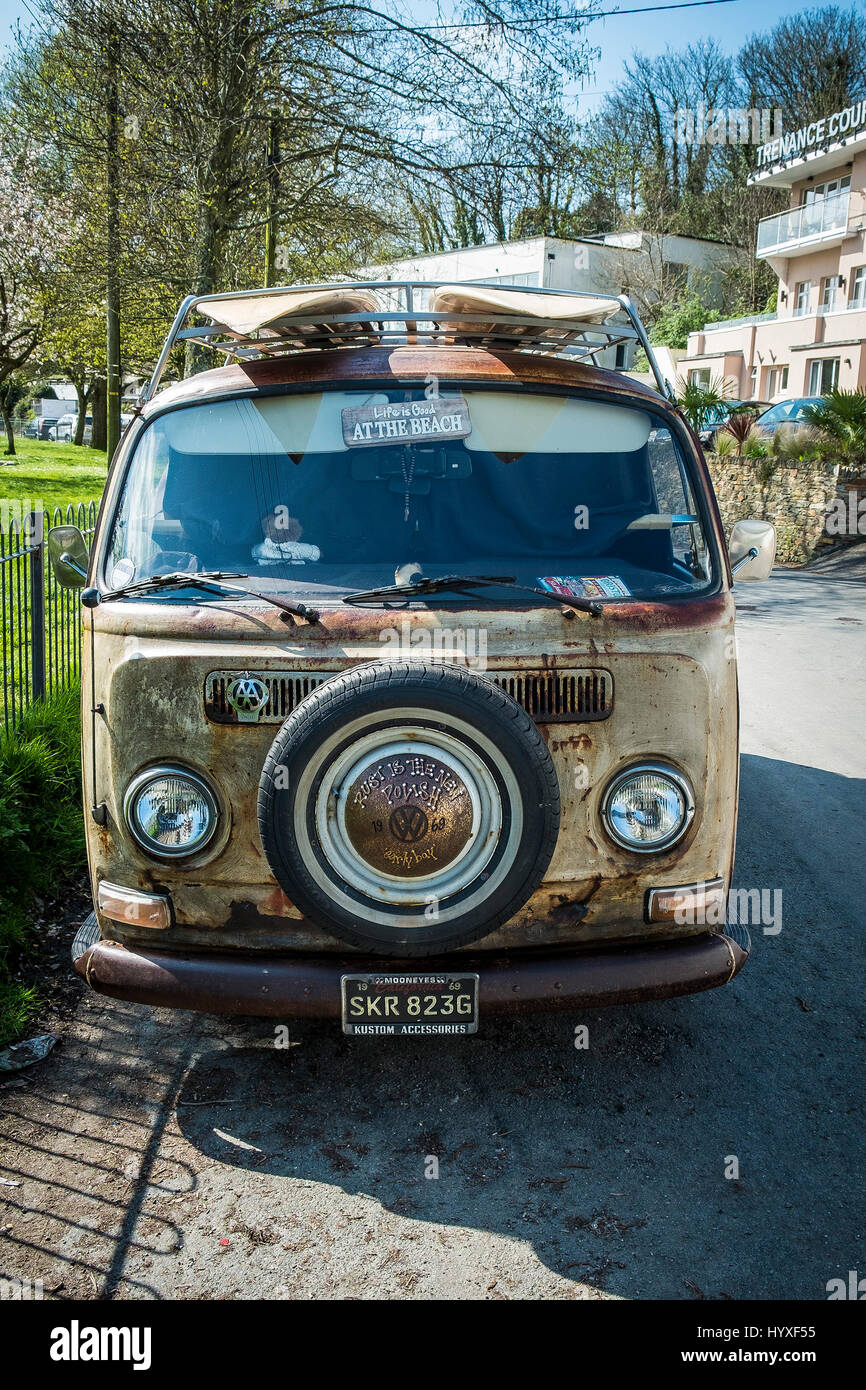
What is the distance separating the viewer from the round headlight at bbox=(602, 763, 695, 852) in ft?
10.7

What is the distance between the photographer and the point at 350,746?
297cm

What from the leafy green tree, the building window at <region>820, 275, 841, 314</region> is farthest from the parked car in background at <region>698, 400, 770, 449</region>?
the leafy green tree

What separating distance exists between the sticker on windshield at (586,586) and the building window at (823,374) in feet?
116

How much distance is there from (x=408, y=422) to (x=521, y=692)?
3.88ft

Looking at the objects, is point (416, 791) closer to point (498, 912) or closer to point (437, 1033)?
point (498, 912)

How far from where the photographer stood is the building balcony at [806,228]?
117 ft

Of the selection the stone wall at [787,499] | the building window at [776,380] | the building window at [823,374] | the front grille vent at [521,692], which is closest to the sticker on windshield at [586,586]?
the front grille vent at [521,692]

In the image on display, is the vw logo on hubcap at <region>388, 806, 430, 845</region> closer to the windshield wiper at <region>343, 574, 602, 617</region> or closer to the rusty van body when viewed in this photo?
the rusty van body

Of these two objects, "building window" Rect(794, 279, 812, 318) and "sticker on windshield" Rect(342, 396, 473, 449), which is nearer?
"sticker on windshield" Rect(342, 396, 473, 449)

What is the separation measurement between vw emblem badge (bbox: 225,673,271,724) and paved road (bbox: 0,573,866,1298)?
133 centimetres

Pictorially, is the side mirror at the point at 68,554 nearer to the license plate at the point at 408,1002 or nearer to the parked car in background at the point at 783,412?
the license plate at the point at 408,1002

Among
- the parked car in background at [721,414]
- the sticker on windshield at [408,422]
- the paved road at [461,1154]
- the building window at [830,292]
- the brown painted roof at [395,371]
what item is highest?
the building window at [830,292]

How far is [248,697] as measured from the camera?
319 centimetres
